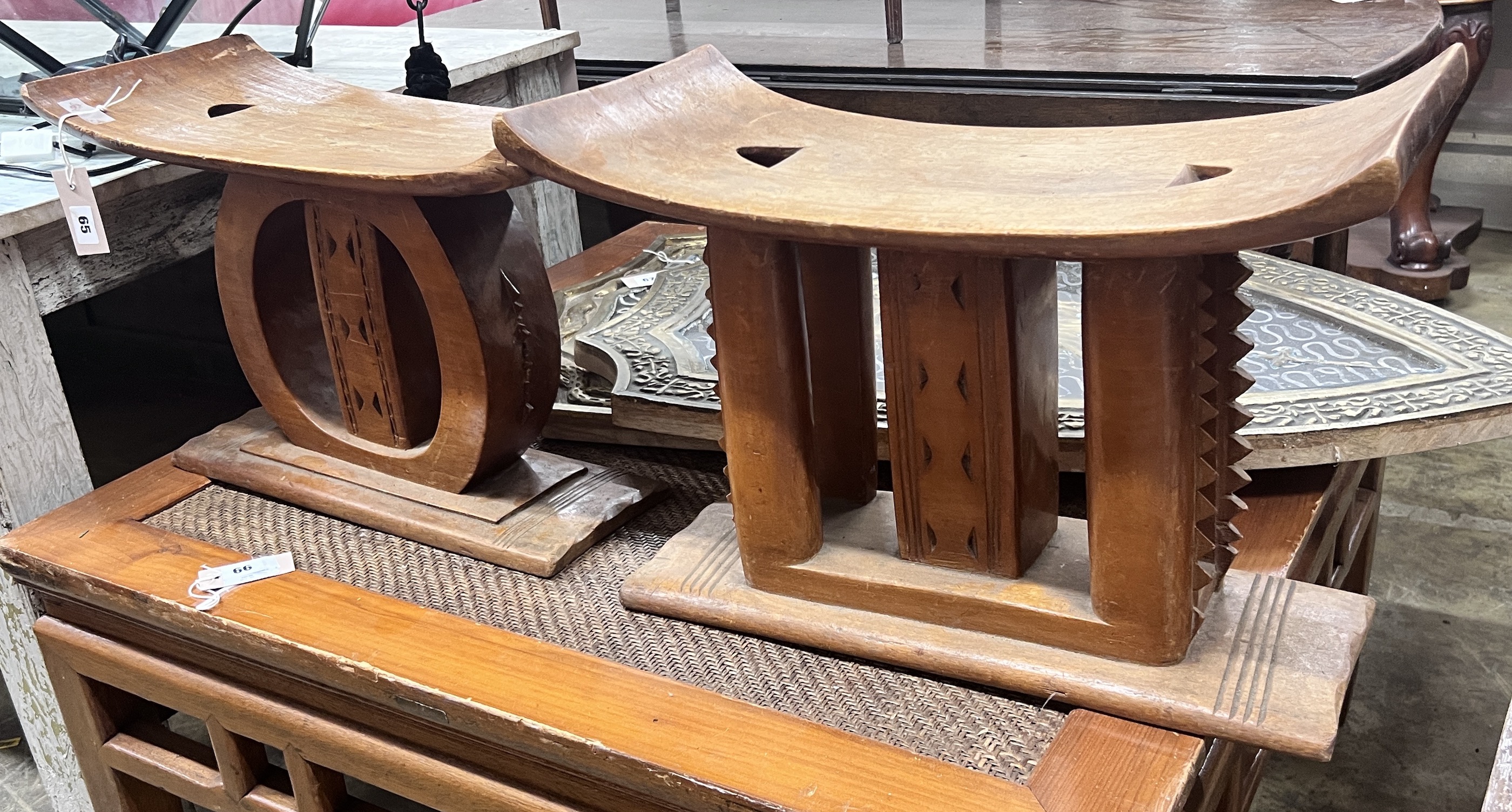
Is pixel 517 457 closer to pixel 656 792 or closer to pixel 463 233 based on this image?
pixel 463 233

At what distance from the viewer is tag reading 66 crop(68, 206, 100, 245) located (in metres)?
1.09

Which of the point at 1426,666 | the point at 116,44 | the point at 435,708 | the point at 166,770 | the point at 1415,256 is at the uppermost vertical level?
the point at 116,44

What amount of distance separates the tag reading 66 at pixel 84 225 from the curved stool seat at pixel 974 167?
547mm

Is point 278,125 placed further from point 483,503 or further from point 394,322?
point 483,503

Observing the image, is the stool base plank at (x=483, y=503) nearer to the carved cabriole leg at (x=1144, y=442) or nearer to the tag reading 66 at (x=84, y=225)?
the tag reading 66 at (x=84, y=225)

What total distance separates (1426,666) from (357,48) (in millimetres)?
1588

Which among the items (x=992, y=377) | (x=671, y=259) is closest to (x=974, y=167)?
(x=992, y=377)

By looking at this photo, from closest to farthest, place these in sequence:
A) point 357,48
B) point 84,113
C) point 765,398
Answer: point 765,398 → point 84,113 → point 357,48

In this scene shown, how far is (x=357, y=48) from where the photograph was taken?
1725 millimetres

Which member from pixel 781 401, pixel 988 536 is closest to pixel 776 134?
pixel 781 401

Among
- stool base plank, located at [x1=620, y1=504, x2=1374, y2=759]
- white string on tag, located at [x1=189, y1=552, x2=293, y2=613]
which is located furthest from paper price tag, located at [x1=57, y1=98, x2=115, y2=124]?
stool base plank, located at [x1=620, y1=504, x2=1374, y2=759]

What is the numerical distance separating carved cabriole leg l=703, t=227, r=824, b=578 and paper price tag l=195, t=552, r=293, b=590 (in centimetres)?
37

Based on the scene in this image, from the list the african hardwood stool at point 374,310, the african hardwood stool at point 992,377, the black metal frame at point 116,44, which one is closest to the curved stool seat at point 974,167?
the african hardwood stool at point 992,377

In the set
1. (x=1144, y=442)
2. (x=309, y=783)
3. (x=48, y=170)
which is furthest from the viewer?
(x=48, y=170)
